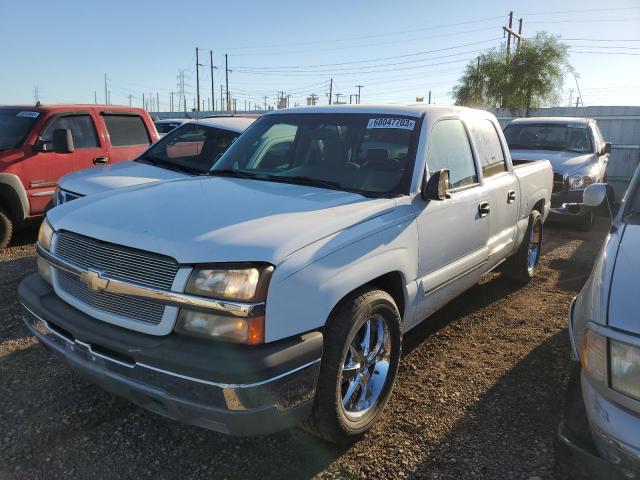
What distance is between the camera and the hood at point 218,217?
7.45ft

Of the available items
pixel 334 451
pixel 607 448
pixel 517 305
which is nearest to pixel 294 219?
pixel 334 451

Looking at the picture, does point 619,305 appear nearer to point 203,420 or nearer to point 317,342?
point 317,342

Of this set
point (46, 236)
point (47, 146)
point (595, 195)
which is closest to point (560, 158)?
point (595, 195)

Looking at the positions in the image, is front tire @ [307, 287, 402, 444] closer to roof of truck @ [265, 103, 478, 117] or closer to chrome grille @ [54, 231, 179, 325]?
chrome grille @ [54, 231, 179, 325]

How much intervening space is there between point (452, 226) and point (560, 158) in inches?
251

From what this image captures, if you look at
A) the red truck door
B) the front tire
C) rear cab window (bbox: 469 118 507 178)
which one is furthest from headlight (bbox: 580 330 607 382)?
the red truck door

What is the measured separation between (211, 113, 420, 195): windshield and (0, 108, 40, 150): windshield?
4222 millimetres

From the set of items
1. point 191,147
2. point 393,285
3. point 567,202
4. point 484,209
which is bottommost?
point 567,202

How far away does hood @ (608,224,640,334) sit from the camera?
2.07 meters

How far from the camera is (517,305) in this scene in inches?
200

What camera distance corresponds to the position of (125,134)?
769cm

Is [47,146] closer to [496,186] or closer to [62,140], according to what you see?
[62,140]

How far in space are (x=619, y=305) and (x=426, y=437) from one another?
1.31 m

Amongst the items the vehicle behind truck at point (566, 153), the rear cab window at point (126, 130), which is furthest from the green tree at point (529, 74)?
the rear cab window at point (126, 130)
